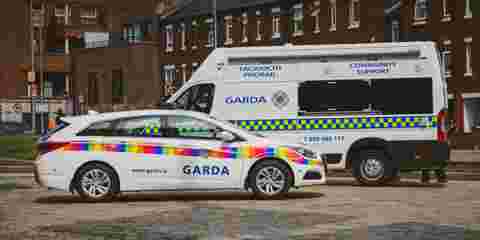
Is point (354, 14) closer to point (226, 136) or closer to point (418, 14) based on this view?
point (418, 14)

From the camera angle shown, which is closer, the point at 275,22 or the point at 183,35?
the point at 275,22

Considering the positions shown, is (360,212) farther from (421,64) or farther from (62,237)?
(421,64)

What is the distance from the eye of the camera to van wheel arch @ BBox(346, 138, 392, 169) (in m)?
20.7

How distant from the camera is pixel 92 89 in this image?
263 ft

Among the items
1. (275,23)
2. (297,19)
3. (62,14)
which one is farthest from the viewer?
(62,14)

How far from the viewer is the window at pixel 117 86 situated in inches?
3034

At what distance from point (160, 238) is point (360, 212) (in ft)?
13.1

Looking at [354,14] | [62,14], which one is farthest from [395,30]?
[62,14]

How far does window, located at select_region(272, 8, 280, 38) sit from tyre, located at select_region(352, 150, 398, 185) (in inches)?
1719

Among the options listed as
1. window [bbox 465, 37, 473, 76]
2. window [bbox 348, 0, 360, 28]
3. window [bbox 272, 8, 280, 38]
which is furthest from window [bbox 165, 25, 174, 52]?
window [bbox 465, 37, 473, 76]

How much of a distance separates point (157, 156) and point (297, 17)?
46006 mm

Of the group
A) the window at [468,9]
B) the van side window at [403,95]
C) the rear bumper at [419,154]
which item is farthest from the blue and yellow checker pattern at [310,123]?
the window at [468,9]

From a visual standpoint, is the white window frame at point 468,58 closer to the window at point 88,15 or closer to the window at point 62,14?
the window at point 62,14

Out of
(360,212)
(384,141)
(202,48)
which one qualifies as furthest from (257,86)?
(202,48)
